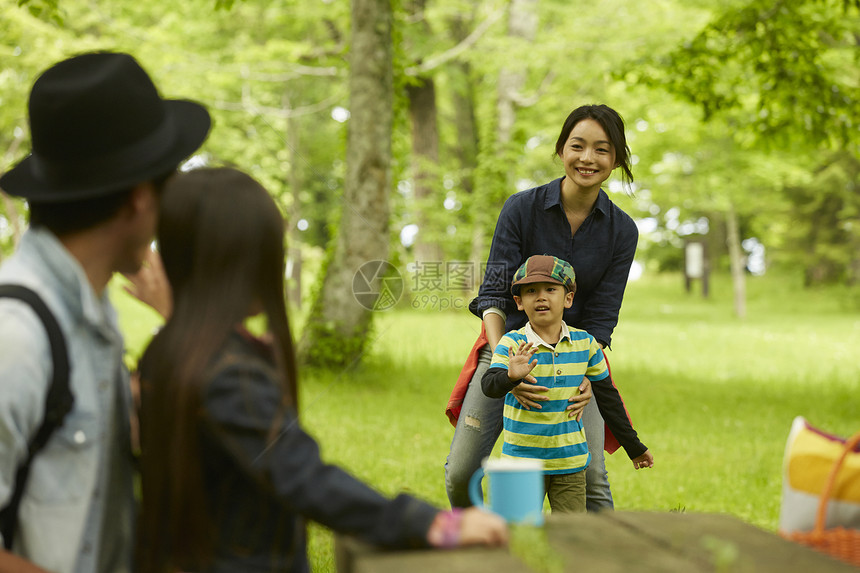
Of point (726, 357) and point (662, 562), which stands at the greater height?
point (662, 562)

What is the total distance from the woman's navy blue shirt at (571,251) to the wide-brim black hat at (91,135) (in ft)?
5.57

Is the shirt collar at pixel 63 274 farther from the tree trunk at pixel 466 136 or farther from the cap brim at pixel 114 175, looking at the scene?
the tree trunk at pixel 466 136

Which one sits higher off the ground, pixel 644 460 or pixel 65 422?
pixel 65 422

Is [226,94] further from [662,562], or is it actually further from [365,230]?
[662,562]

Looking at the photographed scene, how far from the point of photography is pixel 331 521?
1536mm

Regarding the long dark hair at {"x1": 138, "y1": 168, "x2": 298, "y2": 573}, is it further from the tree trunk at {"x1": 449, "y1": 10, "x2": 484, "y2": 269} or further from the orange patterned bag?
the tree trunk at {"x1": 449, "y1": 10, "x2": 484, "y2": 269}

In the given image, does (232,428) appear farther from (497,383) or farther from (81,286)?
(497,383)

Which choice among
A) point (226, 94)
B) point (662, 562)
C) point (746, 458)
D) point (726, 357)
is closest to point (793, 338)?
point (726, 357)

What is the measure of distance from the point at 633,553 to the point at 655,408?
7038mm

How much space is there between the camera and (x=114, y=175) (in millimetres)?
1694

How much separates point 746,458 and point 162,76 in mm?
12578

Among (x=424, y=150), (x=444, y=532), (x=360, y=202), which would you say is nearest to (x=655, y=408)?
(x=360, y=202)

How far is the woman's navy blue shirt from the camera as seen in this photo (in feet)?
10.6

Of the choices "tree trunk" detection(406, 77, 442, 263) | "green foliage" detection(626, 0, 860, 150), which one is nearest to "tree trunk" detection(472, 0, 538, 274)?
"tree trunk" detection(406, 77, 442, 263)
